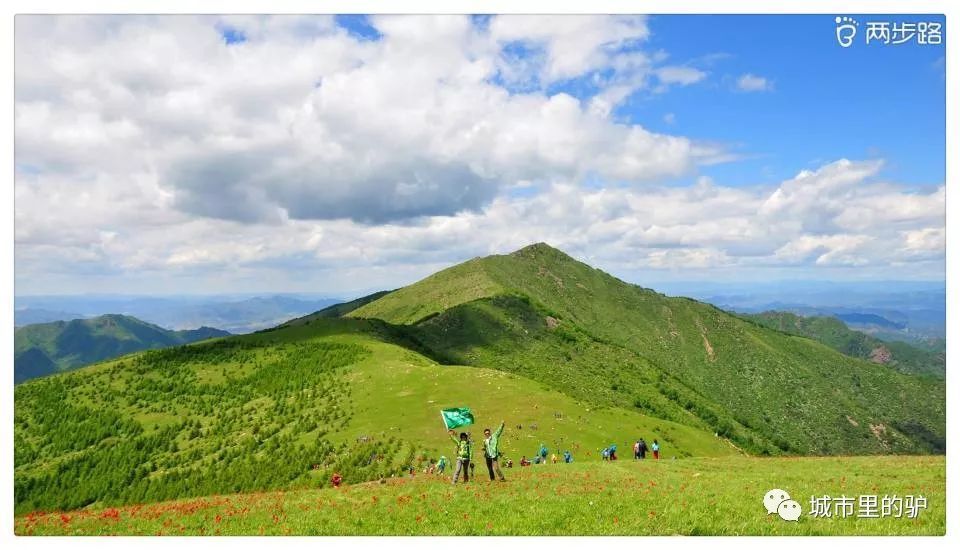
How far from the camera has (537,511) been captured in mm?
21297

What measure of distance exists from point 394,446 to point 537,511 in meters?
28.0

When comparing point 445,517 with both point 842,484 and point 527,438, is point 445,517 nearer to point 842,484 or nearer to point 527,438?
point 842,484

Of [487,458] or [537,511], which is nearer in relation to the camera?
[537,511]

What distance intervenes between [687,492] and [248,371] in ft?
221

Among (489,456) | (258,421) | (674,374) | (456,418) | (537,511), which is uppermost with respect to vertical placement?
(456,418)

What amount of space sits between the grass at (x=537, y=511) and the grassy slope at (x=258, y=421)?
17.7 meters

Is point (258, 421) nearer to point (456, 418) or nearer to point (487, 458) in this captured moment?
point (456, 418)

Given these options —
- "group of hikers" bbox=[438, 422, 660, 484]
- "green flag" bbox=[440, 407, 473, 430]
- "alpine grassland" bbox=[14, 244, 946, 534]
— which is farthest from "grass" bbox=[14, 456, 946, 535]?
"green flag" bbox=[440, 407, 473, 430]

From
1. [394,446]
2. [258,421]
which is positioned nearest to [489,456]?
[394,446]

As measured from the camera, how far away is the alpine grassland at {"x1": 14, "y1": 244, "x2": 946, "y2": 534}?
2161 cm

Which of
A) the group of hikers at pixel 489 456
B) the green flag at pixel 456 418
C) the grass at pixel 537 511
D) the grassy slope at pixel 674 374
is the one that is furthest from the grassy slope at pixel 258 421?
the grassy slope at pixel 674 374

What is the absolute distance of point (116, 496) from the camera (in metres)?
46.8

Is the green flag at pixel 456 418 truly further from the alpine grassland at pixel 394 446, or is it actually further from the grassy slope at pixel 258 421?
the grassy slope at pixel 258 421

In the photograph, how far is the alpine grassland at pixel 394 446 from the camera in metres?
21.6
